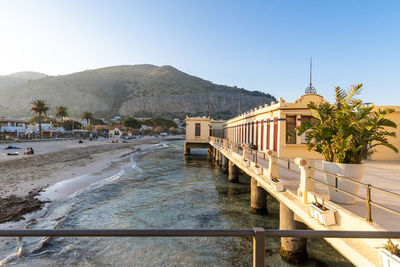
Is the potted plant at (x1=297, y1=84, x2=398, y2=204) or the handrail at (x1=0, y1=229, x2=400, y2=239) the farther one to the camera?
the potted plant at (x1=297, y1=84, x2=398, y2=204)

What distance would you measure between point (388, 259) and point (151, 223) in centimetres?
1090

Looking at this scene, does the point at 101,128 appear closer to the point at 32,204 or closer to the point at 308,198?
the point at 32,204

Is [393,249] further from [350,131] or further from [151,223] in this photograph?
[151,223]

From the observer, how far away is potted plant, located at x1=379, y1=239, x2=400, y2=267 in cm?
324

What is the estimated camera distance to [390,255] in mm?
3340

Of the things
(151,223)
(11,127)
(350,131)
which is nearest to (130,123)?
(11,127)

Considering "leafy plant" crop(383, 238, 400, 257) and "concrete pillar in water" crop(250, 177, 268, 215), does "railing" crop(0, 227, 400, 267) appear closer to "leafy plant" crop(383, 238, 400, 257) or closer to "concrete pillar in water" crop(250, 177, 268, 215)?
"leafy plant" crop(383, 238, 400, 257)

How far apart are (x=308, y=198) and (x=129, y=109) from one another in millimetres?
198930

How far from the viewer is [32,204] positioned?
1358 cm

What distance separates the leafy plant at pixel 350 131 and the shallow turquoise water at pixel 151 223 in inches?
184

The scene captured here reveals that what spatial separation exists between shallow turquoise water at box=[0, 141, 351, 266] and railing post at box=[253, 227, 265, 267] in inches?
285

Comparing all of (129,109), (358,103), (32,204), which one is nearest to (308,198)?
(358,103)

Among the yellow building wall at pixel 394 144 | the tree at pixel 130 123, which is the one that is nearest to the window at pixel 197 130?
Result: the yellow building wall at pixel 394 144

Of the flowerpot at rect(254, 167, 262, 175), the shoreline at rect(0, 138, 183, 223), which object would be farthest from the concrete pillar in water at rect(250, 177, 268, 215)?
the shoreline at rect(0, 138, 183, 223)
